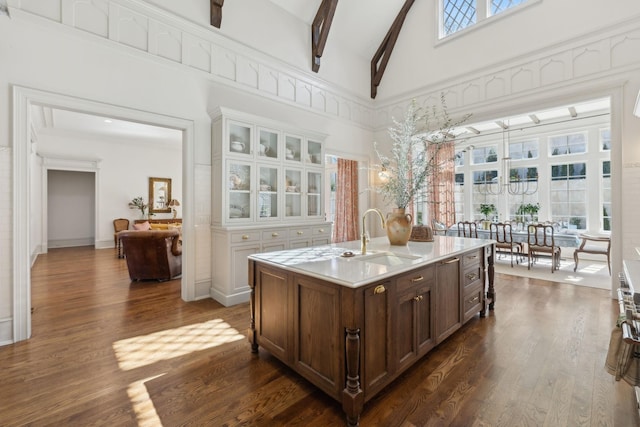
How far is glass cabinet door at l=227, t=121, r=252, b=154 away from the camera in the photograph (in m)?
3.68

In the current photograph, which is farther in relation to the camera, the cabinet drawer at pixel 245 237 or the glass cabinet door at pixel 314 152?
the glass cabinet door at pixel 314 152

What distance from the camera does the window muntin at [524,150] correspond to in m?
7.12

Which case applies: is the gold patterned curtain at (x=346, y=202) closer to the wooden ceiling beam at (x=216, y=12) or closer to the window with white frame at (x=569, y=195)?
the wooden ceiling beam at (x=216, y=12)

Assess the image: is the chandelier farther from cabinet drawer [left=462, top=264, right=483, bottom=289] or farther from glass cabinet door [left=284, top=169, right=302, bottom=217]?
glass cabinet door [left=284, top=169, right=302, bottom=217]

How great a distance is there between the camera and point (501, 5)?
4742mm

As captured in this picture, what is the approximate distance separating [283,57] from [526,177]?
660cm

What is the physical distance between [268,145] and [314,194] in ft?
3.60

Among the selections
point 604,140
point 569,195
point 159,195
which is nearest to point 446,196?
point 569,195

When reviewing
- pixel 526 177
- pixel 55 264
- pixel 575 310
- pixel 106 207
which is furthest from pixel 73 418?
pixel 526 177

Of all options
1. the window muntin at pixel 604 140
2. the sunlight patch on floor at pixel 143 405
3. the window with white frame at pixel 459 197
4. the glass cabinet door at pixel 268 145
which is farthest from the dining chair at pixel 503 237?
the sunlight patch on floor at pixel 143 405

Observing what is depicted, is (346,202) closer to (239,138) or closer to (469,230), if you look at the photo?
(469,230)

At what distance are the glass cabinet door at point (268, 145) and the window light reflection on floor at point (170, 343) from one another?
225cm

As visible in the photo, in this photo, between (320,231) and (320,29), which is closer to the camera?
(320,231)

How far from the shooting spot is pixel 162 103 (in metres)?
3.44
